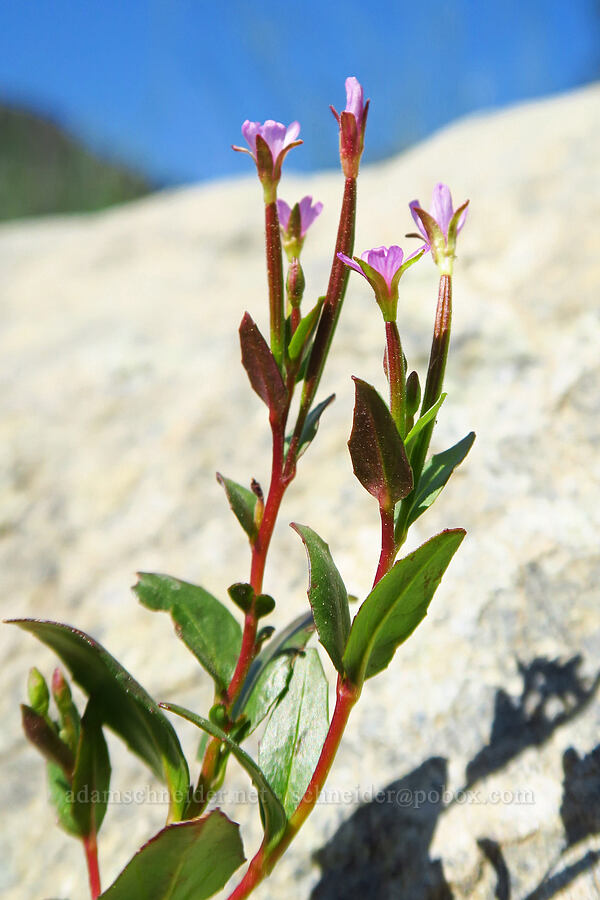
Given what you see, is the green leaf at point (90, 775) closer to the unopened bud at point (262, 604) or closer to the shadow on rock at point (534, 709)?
the unopened bud at point (262, 604)

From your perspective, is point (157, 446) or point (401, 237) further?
point (401, 237)

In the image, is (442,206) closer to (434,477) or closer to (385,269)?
(385,269)

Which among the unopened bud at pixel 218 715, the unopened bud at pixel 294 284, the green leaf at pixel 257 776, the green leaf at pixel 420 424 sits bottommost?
the green leaf at pixel 257 776

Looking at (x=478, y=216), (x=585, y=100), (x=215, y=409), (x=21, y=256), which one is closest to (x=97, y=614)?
(x=215, y=409)

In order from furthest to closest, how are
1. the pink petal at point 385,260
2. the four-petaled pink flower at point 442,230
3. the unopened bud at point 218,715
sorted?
the unopened bud at point 218,715 → the four-petaled pink flower at point 442,230 → the pink petal at point 385,260

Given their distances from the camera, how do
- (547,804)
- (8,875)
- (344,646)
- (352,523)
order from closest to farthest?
1. (344,646)
2. (547,804)
3. (8,875)
4. (352,523)

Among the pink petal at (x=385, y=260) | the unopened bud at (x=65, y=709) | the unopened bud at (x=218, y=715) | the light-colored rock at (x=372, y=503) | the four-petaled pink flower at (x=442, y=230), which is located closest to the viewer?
the pink petal at (x=385, y=260)

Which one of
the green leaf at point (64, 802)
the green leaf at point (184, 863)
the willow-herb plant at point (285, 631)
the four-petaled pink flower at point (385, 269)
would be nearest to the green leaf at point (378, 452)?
the willow-herb plant at point (285, 631)

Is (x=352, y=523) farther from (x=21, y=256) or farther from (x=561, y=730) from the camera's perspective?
(x=21, y=256)
